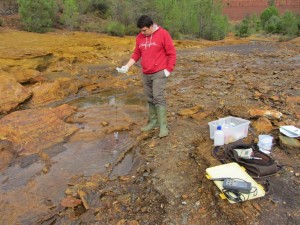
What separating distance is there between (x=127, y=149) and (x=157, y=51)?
4.60 feet

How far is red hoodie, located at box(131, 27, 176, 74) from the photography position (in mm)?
3814

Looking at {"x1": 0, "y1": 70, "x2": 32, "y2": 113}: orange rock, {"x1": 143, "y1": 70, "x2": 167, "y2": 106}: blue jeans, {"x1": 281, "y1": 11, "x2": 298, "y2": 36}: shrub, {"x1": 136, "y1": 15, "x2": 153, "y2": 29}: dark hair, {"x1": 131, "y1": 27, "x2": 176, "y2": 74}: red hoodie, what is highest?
{"x1": 136, "y1": 15, "x2": 153, "y2": 29}: dark hair

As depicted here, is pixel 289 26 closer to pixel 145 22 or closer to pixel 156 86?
pixel 156 86

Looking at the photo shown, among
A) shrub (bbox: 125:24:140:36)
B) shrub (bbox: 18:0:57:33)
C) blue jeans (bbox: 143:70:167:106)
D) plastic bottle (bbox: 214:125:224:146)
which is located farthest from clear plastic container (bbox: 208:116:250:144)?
shrub (bbox: 125:24:140:36)

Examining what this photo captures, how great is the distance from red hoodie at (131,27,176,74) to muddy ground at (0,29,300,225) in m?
1.03

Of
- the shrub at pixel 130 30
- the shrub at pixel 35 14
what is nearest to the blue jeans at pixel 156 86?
the shrub at pixel 35 14

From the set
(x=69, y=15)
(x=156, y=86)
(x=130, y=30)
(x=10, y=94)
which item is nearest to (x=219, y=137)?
(x=156, y=86)

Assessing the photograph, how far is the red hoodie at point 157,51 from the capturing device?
12.5ft

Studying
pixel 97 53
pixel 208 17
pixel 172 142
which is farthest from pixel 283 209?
pixel 208 17

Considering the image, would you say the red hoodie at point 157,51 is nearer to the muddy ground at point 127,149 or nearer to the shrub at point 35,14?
the muddy ground at point 127,149

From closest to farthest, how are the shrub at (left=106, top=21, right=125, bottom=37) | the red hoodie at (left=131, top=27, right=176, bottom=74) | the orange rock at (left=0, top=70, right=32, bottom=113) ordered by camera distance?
the red hoodie at (left=131, top=27, right=176, bottom=74) < the orange rock at (left=0, top=70, right=32, bottom=113) < the shrub at (left=106, top=21, right=125, bottom=37)

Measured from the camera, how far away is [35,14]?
13.3 meters

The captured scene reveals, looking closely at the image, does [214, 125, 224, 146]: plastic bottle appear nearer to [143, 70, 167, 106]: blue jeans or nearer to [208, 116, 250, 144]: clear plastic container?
[208, 116, 250, 144]: clear plastic container

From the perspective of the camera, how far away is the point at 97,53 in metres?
11.3
